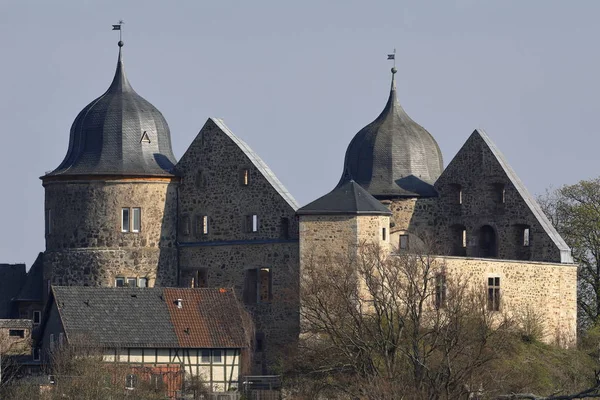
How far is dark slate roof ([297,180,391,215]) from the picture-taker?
5944cm

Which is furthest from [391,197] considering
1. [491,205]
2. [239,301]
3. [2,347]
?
[2,347]

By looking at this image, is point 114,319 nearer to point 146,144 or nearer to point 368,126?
point 146,144

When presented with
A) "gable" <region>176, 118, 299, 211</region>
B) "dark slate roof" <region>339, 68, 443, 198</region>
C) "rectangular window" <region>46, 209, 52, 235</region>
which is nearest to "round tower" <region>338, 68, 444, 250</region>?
"dark slate roof" <region>339, 68, 443, 198</region>

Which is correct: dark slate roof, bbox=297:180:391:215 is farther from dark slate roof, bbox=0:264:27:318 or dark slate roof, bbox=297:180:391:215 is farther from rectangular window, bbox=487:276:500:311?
dark slate roof, bbox=0:264:27:318

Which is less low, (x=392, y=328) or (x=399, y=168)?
(x=399, y=168)

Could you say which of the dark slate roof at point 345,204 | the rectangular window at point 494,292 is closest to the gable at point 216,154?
the dark slate roof at point 345,204

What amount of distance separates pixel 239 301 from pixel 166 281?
3.32 m

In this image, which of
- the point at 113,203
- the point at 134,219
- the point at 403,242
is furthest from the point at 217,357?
the point at 403,242

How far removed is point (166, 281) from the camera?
210 feet

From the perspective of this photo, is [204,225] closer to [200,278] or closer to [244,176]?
[200,278]

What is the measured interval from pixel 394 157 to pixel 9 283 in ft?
38.9

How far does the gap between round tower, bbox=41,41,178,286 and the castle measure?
3cm

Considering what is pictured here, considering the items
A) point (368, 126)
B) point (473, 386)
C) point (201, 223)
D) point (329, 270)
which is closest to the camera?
point (473, 386)

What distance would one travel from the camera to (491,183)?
6619 cm
